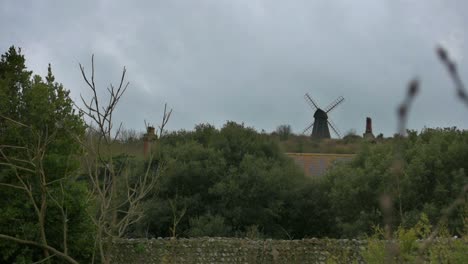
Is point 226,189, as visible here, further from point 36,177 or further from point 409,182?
point 36,177

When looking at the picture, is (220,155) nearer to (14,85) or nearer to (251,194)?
(251,194)

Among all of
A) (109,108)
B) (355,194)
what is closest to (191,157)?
(355,194)

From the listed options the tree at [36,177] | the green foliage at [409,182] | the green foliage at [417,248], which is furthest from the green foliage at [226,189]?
the green foliage at [417,248]

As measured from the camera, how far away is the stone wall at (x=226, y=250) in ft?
53.8

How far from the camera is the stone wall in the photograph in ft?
53.8

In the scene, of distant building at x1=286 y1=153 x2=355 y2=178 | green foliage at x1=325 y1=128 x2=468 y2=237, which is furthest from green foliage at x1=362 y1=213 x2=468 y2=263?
distant building at x1=286 y1=153 x2=355 y2=178

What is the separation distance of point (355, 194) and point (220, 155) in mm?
5575

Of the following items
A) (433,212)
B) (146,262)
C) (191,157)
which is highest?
(191,157)

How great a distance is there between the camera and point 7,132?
1404 cm

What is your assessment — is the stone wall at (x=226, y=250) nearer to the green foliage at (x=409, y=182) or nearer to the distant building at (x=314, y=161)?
the green foliage at (x=409, y=182)

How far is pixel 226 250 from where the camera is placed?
17.1 meters

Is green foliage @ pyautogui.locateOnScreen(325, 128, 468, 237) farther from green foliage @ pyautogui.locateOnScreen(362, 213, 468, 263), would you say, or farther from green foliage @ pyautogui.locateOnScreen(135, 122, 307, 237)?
green foliage @ pyautogui.locateOnScreen(362, 213, 468, 263)

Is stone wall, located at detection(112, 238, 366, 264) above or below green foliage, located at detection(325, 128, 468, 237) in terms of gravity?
below

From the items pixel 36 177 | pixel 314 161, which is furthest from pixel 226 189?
pixel 36 177
